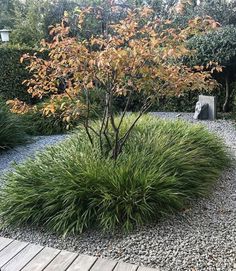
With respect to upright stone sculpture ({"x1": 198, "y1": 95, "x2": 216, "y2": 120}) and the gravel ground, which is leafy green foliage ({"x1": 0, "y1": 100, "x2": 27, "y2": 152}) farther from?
upright stone sculpture ({"x1": 198, "y1": 95, "x2": 216, "y2": 120})

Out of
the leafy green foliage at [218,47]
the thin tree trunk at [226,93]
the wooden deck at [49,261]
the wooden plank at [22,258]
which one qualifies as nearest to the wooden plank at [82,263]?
the wooden deck at [49,261]

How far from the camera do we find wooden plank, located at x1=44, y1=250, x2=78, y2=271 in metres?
2.00

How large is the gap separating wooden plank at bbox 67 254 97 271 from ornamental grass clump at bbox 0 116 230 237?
0.34m

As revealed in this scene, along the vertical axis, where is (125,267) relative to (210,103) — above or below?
below

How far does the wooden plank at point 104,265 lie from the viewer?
1.98m

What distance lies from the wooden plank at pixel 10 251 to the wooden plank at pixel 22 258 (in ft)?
0.10

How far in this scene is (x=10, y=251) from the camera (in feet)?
7.25

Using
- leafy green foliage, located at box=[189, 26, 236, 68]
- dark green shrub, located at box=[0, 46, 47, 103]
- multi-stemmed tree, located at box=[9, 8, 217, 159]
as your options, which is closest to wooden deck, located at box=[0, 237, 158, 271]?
multi-stemmed tree, located at box=[9, 8, 217, 159]

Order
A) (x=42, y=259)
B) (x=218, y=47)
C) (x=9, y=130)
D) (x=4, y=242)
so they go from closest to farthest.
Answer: (x=42, y=259) < (x=4, y=242) < (x=9, y=130) < (x=218, y=47)

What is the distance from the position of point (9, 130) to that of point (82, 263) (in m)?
3.38

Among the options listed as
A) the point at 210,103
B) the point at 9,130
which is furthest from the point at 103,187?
the point at 210,103

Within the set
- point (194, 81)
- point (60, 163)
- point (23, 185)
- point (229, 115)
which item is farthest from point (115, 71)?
point (229, 115)

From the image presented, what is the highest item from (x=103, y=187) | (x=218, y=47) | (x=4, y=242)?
(x=218, y=47)

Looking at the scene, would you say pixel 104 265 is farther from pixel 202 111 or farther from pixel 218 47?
pixel 218 47
